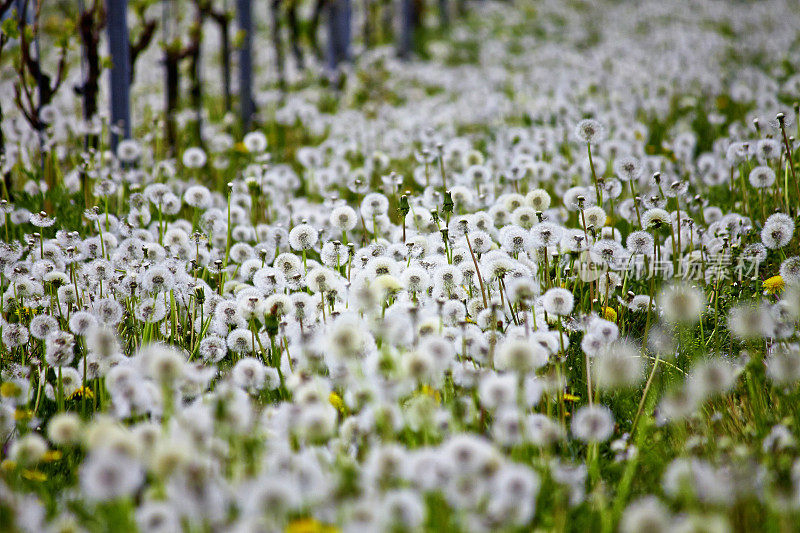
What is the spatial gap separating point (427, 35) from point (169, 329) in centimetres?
1655

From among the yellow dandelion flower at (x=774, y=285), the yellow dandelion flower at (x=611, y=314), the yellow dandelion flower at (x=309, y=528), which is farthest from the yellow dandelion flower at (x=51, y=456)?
the yellow dandelion flower at (x=774, y=285)

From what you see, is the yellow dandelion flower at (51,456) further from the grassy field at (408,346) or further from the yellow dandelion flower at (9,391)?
the yellow dandelion flower at (9,391)

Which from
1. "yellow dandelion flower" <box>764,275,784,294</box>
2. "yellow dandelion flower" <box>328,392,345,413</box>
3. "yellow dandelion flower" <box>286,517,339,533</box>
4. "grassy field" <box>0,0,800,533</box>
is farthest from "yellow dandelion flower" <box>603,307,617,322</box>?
"yellow dandelion flower" <box>286,517,339,533</box>

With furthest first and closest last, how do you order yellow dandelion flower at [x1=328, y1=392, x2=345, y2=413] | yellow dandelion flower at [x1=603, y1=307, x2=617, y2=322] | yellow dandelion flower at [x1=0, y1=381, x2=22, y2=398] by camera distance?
1. yellow dandelion flower at [x1=603, y1=307, x2=617, y2=322]
2. yellow dandelion flower at [x1=328, y1=392, x2=345, y2=413]
3. yellow dandelion flower at [x1=0, y1=381, x2=22, y2=398]

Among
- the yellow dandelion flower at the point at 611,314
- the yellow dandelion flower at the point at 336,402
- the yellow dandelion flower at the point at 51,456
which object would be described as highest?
the yellow dandelion flower at the point at 611,314

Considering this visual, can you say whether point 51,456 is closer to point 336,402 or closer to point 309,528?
point 336,402

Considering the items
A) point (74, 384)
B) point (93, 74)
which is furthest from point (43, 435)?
point (93, 74)

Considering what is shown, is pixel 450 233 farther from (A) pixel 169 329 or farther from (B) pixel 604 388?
(A) pixel 169 329

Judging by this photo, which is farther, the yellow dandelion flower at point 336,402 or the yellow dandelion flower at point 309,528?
the yellow dandelion flower at point 336,402

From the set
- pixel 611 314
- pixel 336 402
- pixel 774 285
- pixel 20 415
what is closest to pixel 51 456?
pixel 20 415

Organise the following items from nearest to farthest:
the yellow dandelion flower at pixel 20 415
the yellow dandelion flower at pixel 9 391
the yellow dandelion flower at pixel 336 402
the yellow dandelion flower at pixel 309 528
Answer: the yellow dandelion flower at pixel 309 528 < the yellow dandelion flower at pixel 9 391 < the yellow dandelion flower at pixel 20 415 < the yellow dandelion flower at pixel 336 402

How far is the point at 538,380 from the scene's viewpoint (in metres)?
2.28

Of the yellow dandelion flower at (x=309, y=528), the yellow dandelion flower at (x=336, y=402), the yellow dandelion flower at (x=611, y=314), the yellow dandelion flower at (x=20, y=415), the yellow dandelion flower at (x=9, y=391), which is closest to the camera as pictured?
the yellow dandelion flower at (x=309, y=528)

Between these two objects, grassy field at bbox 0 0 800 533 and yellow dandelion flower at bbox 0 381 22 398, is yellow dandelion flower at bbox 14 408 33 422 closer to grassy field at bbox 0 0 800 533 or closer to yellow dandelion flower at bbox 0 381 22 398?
grassy field at bbox 0 0 800 533
